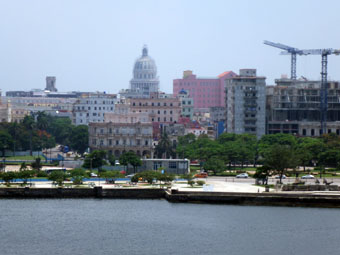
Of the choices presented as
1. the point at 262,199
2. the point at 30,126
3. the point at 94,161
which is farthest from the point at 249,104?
the point at 262,199

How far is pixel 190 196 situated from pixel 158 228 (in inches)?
651

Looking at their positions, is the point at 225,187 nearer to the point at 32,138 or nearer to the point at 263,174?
the point at 263,174

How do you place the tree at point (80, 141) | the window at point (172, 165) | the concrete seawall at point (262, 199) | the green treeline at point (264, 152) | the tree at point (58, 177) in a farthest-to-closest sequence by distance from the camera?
1. the tree at point (80, 141)
2. the window at point (172, 165)
3. the green treeline at point (264, 152)
4. the tree at point (58, 177)
5. the concrete seawall at point (262, 199)

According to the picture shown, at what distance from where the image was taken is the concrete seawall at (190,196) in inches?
3826

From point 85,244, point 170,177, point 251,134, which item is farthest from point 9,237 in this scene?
point 251,134

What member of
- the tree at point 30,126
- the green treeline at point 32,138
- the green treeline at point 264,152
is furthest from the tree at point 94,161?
the tree at point 30,126

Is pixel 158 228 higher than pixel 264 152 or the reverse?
the reverse

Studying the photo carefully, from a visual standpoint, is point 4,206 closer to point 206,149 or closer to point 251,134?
point 206,149

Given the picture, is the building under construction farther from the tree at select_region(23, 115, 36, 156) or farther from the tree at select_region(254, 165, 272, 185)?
the tree at select_region(254, 165, 272, 185)

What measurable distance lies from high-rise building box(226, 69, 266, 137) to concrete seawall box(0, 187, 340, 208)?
7939 centimetres

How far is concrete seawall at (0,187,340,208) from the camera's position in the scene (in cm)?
9719

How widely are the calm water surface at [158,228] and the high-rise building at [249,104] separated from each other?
8213 cm

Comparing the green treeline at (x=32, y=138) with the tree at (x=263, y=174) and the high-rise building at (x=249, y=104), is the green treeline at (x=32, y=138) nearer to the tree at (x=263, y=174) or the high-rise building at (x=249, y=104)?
the high-rise building at (x=249, y=104)

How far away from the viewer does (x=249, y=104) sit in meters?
180
